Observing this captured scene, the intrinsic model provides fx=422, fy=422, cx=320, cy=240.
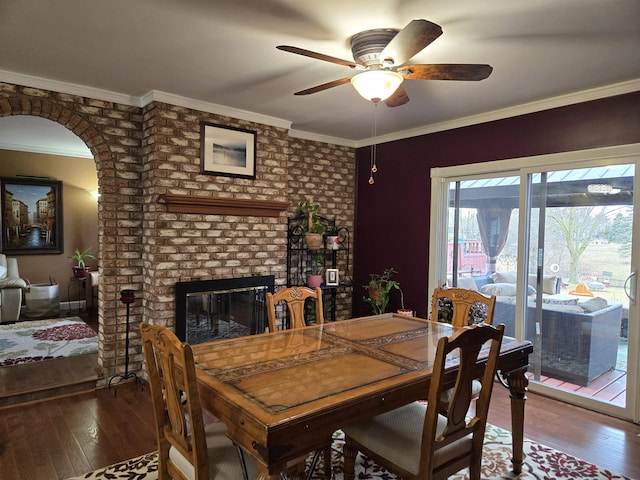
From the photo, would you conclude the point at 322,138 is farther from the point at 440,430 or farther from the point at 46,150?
the point at 46,150

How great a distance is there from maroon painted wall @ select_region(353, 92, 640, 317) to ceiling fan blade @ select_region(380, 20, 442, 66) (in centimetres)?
205

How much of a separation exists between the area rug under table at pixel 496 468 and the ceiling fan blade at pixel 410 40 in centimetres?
223

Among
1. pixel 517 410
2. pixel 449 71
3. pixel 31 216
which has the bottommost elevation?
pixel 517 410

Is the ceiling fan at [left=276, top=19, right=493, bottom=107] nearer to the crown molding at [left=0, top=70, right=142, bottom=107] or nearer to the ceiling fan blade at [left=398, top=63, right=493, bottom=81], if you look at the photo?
the ceiling fan blade at [left=398, top=63, right=493, bottom=81]

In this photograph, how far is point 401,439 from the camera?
1.85 m

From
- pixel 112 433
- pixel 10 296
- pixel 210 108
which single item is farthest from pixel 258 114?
pixel 10 296

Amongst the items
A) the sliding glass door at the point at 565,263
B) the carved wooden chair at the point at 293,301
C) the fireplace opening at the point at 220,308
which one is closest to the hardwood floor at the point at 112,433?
the sliding glass door at the point at 565,263

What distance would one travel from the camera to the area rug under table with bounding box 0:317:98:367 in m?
4.21

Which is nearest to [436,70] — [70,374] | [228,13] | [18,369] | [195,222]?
[228,13]

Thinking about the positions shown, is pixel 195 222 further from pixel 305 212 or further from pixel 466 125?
pixel 466 125

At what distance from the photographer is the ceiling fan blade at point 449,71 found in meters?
2.05

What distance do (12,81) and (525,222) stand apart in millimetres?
4224

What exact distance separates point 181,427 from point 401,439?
3.06ft

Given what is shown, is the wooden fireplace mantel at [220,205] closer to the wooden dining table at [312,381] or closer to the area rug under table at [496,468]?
the wooden dining table at [312,381]
